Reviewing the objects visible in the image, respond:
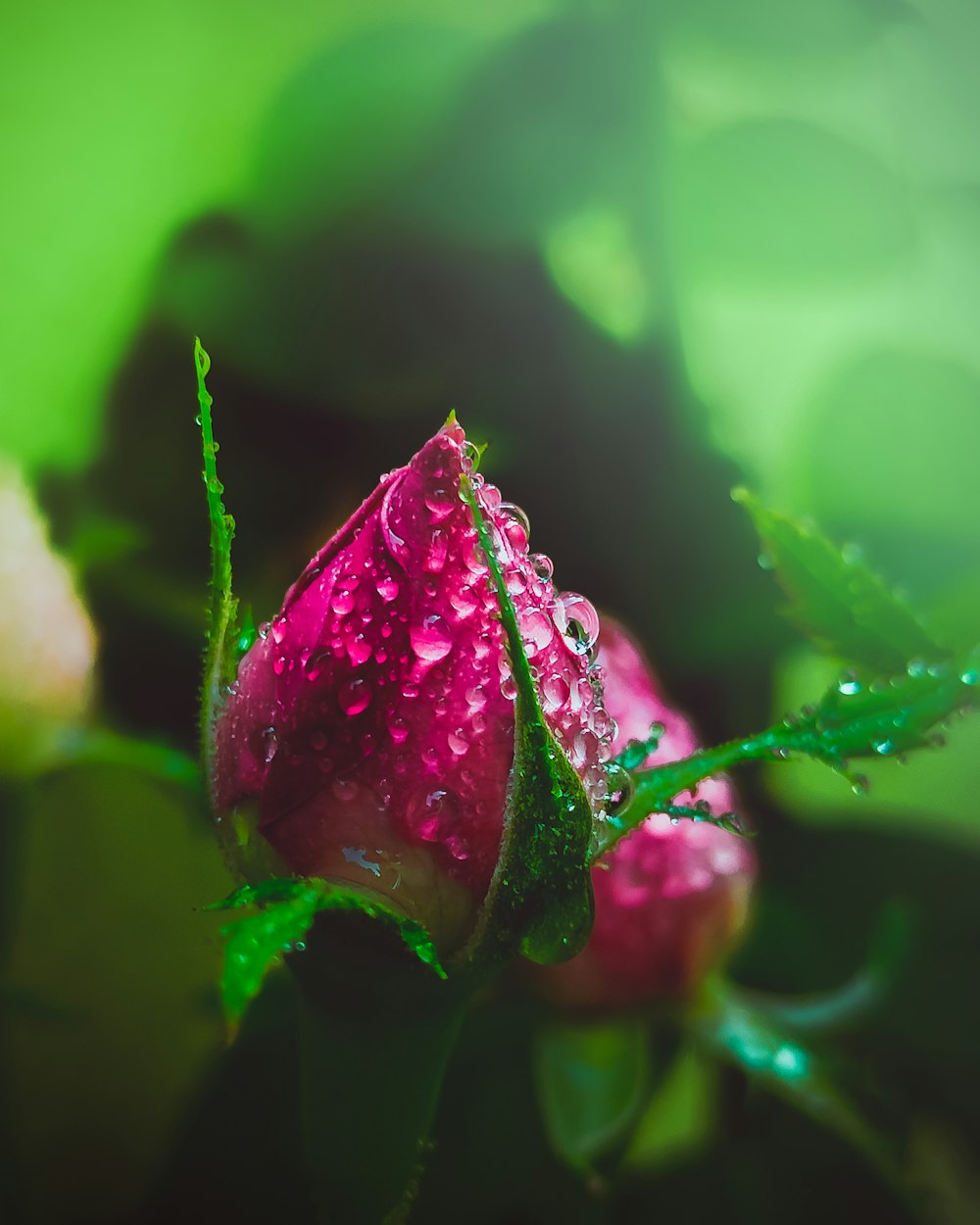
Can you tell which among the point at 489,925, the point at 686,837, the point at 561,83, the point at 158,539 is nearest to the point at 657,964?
the point at 686,837

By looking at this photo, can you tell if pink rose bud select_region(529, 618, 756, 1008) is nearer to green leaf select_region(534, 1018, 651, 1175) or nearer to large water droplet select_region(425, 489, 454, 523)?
green leaf select_region(534, 1018, 651, 1175)

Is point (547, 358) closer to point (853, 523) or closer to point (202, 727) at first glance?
point (853, 523)

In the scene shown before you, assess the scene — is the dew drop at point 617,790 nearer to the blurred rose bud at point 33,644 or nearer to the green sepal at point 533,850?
the green sepal at point 533,850

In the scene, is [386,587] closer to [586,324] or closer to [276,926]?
[276,926]

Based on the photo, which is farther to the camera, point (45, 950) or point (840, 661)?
point (45, 950)

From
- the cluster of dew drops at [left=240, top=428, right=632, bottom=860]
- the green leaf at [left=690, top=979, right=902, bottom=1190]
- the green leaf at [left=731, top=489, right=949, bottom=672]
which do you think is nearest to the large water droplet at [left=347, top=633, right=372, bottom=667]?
the cluster of dew drops at [left=240, top=428, right=632, bottom=860]

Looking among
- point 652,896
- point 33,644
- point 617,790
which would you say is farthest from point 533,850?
point 33,644
